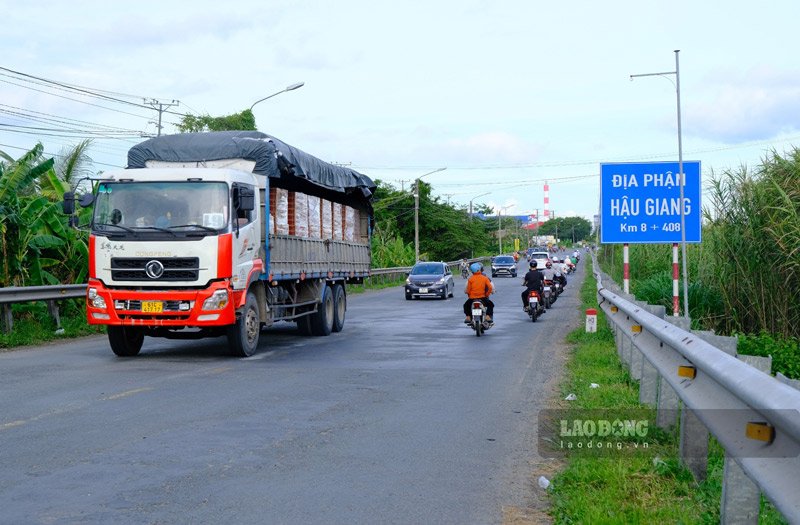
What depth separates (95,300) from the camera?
14102mm

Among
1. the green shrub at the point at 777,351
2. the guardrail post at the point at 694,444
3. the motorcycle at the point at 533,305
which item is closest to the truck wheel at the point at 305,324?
the motorcycle at the point at 533,305

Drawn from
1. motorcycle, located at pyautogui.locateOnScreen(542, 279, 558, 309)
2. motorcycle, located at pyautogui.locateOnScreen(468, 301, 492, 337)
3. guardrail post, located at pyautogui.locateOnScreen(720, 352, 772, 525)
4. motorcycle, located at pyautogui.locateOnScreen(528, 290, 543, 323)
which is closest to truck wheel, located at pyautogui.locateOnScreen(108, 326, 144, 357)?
motorcycle, located at pyautogui.locateOnScreen(468, 301, 492, 337)

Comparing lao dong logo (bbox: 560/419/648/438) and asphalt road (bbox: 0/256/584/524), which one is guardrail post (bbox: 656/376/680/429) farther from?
asphalt road (bbox: 0/256/584/524)

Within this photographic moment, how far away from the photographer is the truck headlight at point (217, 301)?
1386 cm

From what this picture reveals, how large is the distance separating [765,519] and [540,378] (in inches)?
297

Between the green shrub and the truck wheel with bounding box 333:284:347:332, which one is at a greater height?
the truck wheel with bounding box 333:284:347:332

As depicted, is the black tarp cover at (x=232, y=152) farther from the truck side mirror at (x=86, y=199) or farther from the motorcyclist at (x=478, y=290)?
the motorcyclist at (x=478, y=290)

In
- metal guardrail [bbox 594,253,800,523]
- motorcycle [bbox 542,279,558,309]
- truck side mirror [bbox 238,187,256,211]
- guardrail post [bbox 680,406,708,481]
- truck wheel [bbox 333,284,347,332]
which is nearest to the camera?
metal guardrail [bbox 594,253,800,523]

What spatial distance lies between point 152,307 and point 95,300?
975 millimetres

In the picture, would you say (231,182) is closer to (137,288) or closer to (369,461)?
(137,288)

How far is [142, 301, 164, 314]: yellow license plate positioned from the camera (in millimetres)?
13836

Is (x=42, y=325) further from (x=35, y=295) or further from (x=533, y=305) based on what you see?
(x=533, y=305)

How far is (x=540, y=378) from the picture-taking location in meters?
12.4

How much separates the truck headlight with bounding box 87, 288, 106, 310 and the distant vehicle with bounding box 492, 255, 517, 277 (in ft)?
163
